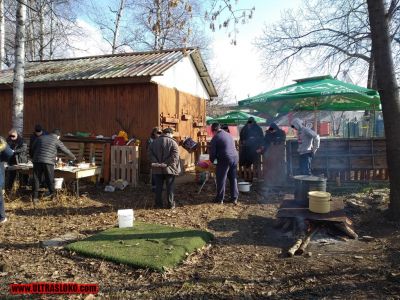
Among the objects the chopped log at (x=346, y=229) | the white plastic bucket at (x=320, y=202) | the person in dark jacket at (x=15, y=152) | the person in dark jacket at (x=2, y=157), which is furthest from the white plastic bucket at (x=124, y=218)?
the person in dark jacket at (x=15, y=152)

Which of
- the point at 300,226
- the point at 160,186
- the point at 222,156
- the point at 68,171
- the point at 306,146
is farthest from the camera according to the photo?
the point at 306,146

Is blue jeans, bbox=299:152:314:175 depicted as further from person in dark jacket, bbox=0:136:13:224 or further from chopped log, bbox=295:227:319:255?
person in dark jacket, bbox=0:136:13:224

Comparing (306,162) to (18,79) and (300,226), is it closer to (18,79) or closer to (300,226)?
(300,226)

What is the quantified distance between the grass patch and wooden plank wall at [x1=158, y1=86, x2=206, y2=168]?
6039mm

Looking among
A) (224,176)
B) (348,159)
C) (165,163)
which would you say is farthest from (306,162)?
(165,163)

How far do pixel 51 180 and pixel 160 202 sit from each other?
114 inches

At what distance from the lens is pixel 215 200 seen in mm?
8938

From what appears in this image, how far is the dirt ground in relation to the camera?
13.7 ft

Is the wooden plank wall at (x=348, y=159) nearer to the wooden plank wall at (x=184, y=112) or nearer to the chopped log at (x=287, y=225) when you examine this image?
the wooden plank wall at (x=184, y=112)

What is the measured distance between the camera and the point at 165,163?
8.25m

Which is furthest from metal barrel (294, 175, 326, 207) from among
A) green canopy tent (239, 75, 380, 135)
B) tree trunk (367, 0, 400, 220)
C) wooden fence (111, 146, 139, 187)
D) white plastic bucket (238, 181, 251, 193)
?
wooden fence (111, 146, 139, 187)

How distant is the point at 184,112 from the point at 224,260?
9496mm

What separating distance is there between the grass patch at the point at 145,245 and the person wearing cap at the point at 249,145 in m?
5.61

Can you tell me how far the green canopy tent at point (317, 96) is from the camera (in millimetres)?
10531
